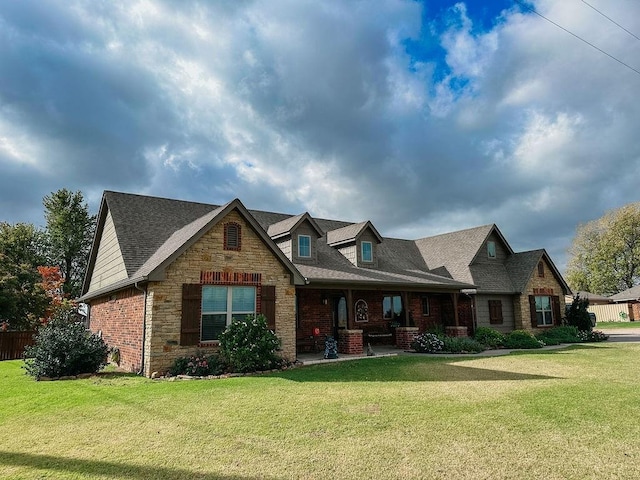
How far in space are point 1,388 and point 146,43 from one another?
9.43 m

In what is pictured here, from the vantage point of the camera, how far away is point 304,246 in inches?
689

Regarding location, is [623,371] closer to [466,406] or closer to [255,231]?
[466,406]

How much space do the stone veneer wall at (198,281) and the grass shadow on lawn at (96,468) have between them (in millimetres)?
6032

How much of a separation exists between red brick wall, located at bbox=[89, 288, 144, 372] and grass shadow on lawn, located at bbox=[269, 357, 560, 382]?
14.4ft

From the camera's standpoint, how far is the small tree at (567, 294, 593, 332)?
2278 centimetres

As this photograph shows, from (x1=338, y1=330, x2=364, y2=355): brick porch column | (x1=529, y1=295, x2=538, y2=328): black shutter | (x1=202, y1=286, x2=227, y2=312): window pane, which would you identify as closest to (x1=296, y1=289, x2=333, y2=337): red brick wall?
(x1=338, y1=330, x2=364, y2=355): brick porch column

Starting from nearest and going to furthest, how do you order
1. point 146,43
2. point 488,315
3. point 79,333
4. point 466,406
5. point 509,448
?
point 509,448 < point 466,406 < point 146,43 < point 79,333 < point 488,315

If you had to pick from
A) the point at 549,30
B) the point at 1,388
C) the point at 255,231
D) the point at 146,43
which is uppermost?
the point at 146,43

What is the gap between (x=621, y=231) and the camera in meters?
51.6

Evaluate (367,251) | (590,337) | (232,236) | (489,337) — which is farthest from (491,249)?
(232,236)

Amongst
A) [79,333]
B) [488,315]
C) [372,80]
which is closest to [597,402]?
[372,80]

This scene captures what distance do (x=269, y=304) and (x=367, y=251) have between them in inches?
318

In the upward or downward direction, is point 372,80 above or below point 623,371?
above

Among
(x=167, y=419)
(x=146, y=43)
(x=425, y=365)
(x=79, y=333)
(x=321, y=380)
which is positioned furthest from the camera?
(x=425, y=365)
